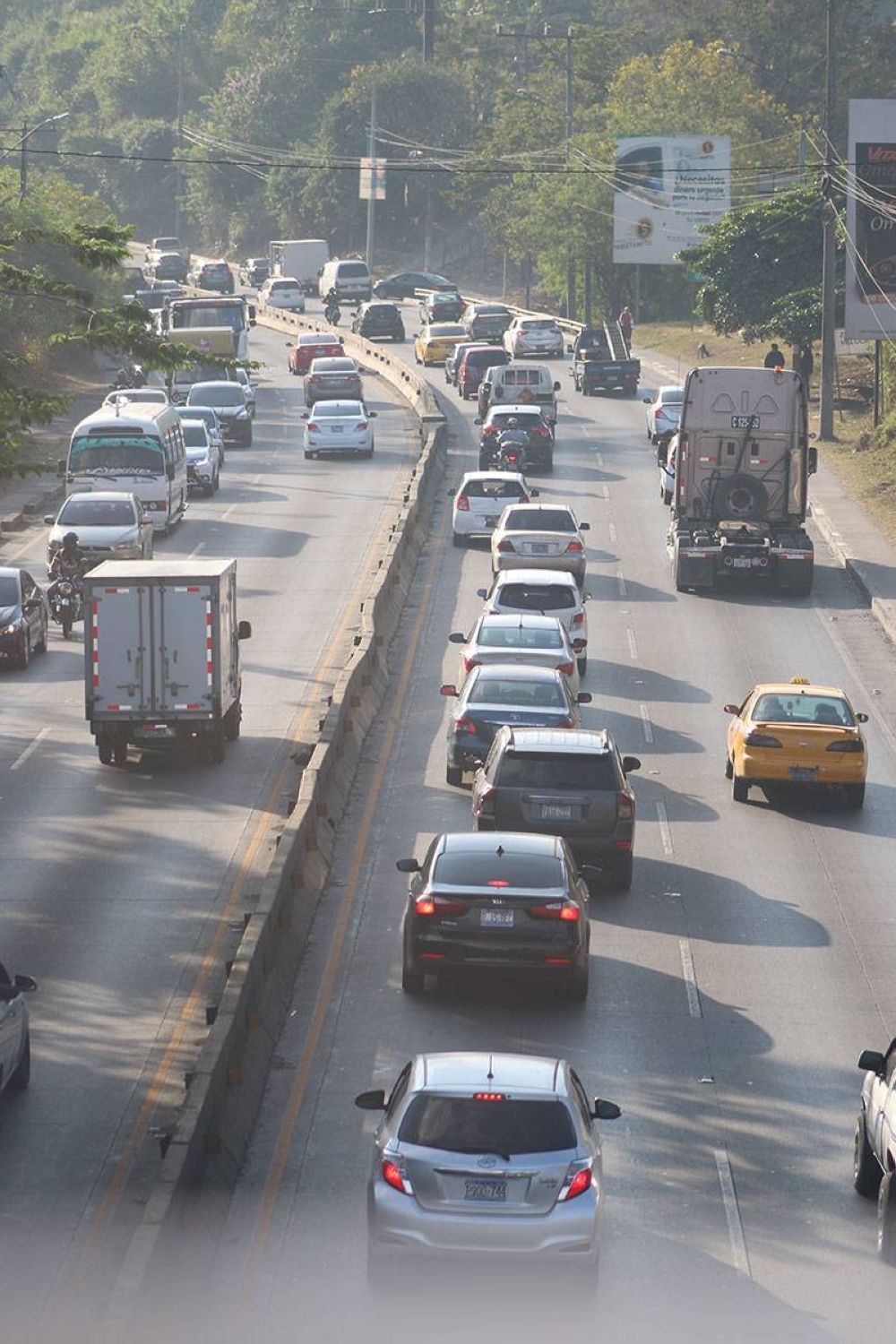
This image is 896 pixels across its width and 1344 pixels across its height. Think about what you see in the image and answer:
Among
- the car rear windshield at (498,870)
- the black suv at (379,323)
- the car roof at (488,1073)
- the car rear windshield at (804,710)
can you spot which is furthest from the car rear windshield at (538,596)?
the black suv at (379,323)

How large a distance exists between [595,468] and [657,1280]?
4851cm

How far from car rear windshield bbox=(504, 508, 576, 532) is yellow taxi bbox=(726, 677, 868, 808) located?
564 inches

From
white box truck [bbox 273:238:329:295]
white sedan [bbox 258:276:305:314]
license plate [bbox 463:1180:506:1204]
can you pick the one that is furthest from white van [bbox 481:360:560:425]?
license plate [bbox 463:1180:506:1204]

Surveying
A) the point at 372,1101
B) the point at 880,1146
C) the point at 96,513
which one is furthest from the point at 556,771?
the point at 96,513

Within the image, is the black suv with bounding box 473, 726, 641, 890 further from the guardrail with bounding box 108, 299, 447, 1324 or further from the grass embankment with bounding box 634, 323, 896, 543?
the grass embankment with bounding box 634, 323, 896, 543

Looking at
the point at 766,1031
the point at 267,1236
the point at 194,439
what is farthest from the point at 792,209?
the point at 267,1236

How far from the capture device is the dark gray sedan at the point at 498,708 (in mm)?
27125

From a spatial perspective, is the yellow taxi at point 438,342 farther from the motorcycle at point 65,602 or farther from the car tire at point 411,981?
the car tire at point 411,981

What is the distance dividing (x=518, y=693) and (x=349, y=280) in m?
84.7

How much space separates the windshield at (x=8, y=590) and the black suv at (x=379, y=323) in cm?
6199

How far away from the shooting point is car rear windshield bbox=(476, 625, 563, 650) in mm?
30922

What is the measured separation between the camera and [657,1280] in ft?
43.3

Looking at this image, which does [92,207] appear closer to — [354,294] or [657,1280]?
[354,294]

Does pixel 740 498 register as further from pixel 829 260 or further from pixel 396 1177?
pixel 396 1177
